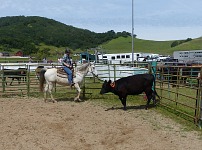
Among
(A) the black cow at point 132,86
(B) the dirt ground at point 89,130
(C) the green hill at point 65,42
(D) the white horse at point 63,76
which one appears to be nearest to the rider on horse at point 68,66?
(D) the white horse at point 63,76

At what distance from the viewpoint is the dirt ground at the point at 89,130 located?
Answer: 19.5 feet

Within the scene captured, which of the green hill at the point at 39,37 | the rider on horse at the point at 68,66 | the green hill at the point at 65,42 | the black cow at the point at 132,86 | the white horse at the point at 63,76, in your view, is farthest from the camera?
the green hill at the point at 39,37

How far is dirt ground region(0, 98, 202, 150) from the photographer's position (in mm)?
5949

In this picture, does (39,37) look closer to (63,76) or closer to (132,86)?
(63,76)

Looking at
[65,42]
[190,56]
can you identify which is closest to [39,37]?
[65,42]

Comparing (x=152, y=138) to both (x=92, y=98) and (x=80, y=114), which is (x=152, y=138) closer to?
(x=80, y=114)

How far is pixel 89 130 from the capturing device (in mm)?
7121

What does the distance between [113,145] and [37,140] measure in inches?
62.1

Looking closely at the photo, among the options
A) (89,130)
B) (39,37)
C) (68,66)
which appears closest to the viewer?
(89,130)

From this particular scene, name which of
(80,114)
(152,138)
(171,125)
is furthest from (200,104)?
(80,114)

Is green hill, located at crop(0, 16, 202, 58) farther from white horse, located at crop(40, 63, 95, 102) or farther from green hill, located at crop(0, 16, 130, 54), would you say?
white horse, located at crop(40, 63, 95, 102)

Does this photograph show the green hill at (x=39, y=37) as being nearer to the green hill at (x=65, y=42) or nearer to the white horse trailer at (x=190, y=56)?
the green hill at (x=65, y=42)

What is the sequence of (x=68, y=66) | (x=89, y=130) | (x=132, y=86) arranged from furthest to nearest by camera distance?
(x=68, y=66), (x=132, y=86), (x=89, y=130)

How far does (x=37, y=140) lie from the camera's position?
247 inches
